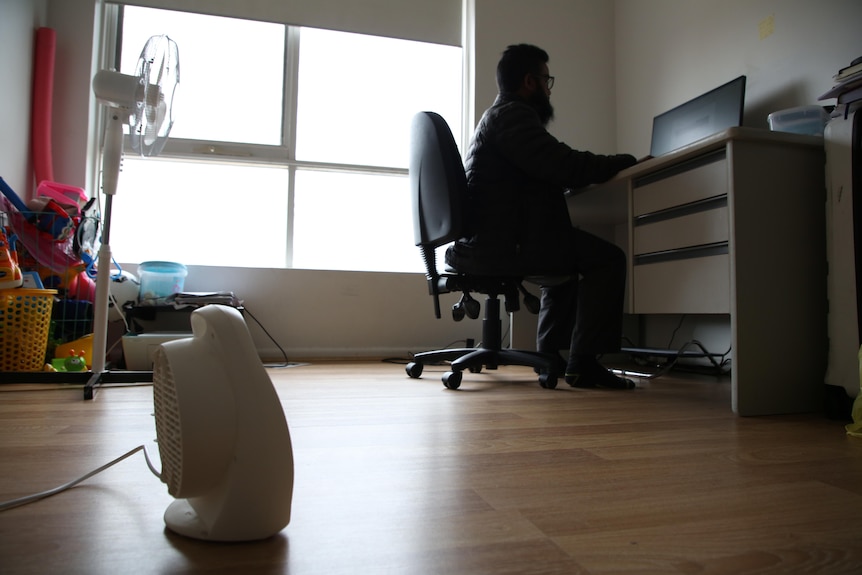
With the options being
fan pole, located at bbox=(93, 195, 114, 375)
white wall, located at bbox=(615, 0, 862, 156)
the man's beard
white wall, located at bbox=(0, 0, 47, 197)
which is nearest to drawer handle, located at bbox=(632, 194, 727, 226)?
the man's beard

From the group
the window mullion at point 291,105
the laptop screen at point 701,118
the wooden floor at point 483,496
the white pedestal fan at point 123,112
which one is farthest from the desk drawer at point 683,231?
the window mullion at point 291,105

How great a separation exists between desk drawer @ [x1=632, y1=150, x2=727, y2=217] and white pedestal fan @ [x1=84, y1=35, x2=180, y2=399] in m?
1.61

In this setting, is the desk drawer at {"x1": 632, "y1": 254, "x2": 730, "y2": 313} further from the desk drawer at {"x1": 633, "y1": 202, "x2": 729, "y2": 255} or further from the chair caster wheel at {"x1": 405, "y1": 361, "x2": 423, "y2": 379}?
the chair caster wheel at {"x1": 405, "y1": 361, "x2": 423, "y2": 379}

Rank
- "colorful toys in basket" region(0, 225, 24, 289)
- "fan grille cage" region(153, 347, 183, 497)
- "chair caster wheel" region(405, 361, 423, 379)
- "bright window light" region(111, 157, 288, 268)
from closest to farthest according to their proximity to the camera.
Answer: "fan grille cage" region(153, 347, 183, 497) < "colorful toys in basket" region(0, 225, 24, 289) < "chair caster wheel" region(405, 361, 423, 379) < "bright window light" region(111, 157, 288, 268)

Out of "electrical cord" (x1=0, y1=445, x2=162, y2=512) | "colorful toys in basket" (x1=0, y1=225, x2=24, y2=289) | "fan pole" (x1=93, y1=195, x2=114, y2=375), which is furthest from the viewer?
"colorful toys in basket" (x1=0, y1=225, x2=24, y2=289)

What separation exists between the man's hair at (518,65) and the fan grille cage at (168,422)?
186 cm

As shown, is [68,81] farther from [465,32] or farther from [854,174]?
[854,174]

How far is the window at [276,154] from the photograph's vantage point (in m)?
3.23

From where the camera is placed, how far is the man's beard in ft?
7.05

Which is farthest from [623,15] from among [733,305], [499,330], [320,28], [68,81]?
[68,81]

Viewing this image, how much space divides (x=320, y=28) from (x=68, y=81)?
4.69ft

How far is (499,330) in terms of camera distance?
2.21m

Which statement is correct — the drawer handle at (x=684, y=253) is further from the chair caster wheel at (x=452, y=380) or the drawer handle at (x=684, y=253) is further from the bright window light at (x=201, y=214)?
the bright window light at (x=201, y=214)

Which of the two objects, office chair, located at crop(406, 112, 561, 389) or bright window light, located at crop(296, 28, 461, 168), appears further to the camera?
bright window light, located at crop(296, 28, 461, 168)
